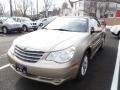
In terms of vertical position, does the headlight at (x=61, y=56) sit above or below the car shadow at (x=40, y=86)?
above

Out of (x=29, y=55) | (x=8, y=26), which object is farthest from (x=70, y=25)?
(x=8, y=26)

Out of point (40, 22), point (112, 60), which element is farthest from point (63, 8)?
point (112, 60)

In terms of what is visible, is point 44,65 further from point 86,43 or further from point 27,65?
point 86,43

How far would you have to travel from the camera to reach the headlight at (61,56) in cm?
366

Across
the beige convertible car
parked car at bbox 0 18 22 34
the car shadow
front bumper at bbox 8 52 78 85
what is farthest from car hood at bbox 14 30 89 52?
parked car at bbox 0 18 22 34

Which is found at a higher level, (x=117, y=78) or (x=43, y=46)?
(x=43, y=46)

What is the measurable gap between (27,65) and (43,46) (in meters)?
0.50

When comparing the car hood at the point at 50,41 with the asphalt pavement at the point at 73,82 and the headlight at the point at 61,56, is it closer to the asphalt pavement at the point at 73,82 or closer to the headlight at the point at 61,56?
the headlight at the point at 61,56

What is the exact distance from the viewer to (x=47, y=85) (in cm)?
416

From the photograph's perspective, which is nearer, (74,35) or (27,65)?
(27,65)

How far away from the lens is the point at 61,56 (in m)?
3.69

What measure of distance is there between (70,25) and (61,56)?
1.94 m

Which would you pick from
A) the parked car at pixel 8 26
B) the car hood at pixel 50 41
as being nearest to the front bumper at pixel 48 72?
the car hood at pixel 50 41

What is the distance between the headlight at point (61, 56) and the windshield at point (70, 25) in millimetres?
1563
